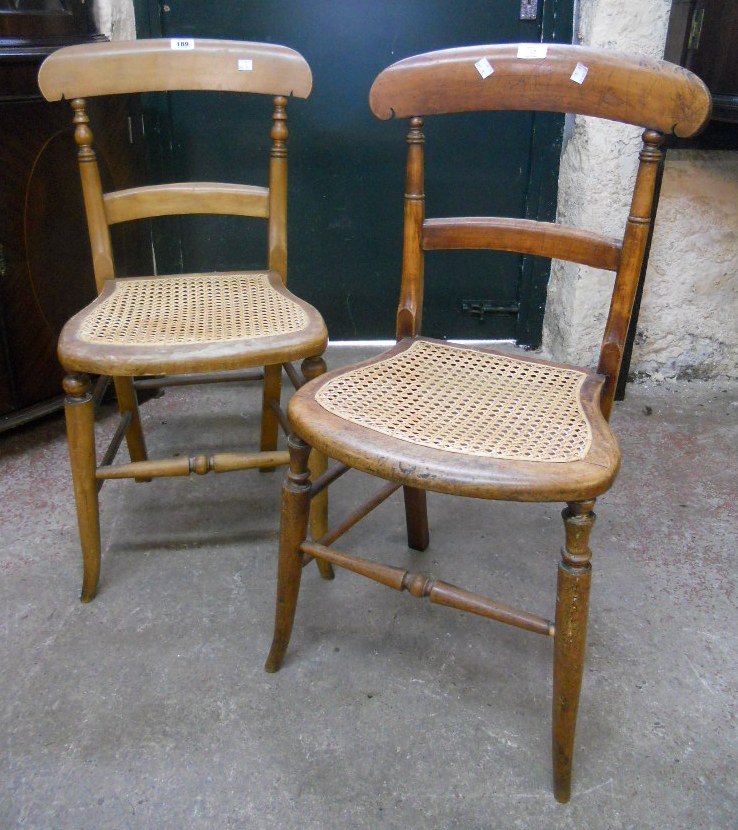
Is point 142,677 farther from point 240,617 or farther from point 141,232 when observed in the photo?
point 141,232

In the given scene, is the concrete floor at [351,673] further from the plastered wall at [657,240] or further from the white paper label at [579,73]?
the white paper label at [579,73]

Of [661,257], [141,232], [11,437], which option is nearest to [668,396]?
[661,257]

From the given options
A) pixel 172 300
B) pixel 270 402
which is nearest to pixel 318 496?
pixel 270 402

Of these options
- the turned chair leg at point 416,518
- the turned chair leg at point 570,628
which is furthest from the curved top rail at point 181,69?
the turned chair leg at point 570,628

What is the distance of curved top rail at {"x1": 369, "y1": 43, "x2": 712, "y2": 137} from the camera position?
3.70 ft

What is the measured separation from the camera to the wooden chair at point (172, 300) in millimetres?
1287

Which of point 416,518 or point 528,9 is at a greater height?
point 528,9

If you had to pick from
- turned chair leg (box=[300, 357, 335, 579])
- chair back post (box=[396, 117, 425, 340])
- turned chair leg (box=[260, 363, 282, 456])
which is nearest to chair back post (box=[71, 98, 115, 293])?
turned chair leg (box=[260, 363, 282, 456])

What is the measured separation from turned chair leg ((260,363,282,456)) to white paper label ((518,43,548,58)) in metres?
0.83

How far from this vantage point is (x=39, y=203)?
191 centimetres

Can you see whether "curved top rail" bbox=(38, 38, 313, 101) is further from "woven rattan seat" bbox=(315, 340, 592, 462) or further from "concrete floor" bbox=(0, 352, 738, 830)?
"concrete floor" bbox=(0, 352, 738, 830)

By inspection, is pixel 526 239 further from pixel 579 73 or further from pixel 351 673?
pixel 351 673

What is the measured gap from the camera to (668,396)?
2.38 metres

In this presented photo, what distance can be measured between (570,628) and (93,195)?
3.98 ft
